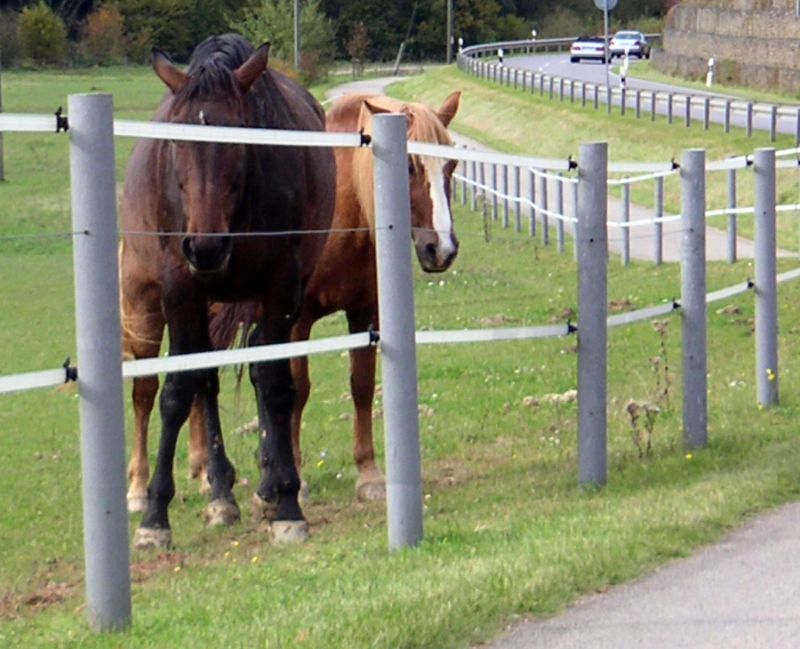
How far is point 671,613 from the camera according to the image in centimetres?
521

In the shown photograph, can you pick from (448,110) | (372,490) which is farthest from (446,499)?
(448,110)

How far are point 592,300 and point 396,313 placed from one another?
158 cm

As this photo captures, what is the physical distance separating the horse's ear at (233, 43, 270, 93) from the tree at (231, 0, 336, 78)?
64193 millimetres

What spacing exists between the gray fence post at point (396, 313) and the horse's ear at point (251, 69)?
1.03 metres

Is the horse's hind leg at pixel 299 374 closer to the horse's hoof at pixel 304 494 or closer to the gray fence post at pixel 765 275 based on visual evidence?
the horse's hoof at pixel 304 494

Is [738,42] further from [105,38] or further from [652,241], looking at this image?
[652,241]

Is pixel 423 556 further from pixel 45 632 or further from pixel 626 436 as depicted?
pixel 626 436

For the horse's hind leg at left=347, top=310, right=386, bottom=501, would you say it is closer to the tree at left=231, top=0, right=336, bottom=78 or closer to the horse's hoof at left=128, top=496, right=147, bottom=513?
the horse's hoof at left=128, top=496, right=147, bottom=513

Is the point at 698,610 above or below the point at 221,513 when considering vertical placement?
above

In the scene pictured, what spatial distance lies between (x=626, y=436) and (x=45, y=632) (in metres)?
4.77

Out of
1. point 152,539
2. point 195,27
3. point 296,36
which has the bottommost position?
point 152,539

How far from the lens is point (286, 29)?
74125 millimetres

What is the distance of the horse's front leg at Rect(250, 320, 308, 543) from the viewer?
284 inches

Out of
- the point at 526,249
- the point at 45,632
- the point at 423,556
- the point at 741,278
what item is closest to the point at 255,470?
the point at 423,556
